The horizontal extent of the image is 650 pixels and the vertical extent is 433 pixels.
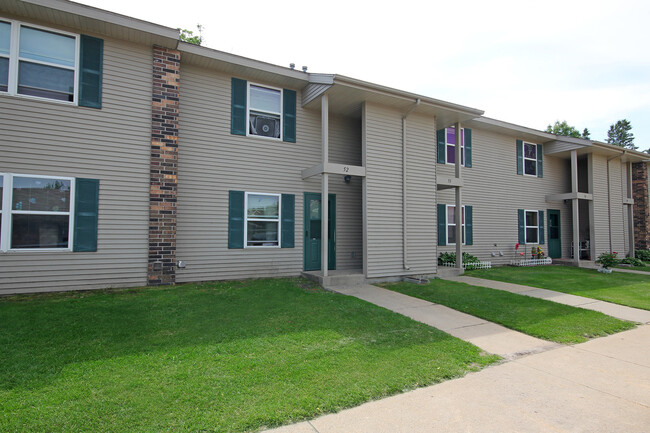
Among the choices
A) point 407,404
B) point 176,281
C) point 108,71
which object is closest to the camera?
point 407,404

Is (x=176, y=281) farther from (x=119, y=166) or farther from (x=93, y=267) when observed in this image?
(x=119, y=166)

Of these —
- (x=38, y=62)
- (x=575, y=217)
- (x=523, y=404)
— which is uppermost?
(x=38, y=62)

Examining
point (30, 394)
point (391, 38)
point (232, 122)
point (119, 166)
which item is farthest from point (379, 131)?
point (30, 394)

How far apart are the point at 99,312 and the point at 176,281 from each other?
2.60 meters

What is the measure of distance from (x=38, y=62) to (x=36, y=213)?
9.42 feet

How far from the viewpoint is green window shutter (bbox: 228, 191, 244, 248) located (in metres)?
8.41

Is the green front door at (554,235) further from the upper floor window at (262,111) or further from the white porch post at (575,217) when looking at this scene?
the upper floor window at (262,111)

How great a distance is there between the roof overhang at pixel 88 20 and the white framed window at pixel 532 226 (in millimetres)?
13858

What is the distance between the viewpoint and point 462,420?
→ 2.80 meters

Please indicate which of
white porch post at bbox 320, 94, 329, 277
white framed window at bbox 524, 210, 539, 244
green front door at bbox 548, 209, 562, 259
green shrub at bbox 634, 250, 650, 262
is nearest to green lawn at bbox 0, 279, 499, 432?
white porch post at bbox 320, 94, 329, 277

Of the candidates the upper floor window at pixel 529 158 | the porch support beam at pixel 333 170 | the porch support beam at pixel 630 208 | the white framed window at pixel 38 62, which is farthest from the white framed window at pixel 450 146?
the white framed window at pixel 38 62

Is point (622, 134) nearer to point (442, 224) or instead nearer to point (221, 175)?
point (442, 224)

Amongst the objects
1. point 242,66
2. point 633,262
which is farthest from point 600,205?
point 242,66

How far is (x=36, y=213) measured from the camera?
254 inches
